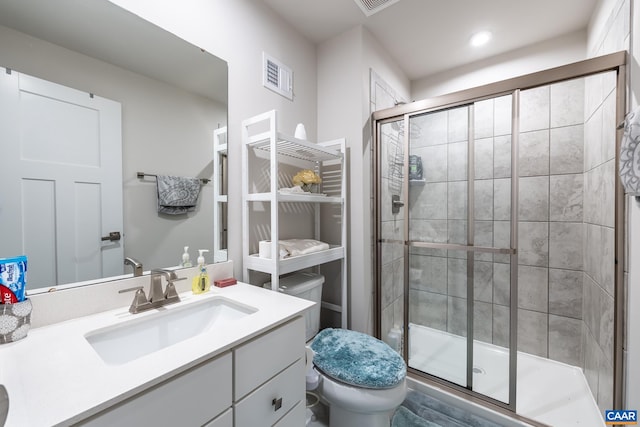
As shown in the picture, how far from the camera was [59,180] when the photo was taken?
87 cm

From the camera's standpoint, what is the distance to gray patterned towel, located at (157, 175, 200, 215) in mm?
1130

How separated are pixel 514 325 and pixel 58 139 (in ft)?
7.11

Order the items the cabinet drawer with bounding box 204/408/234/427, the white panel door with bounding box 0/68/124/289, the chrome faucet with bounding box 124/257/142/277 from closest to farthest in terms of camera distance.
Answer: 1. the cabinet drawer with bounding box 204/408/234/427
2. the white panel door with bounding box 0/68/124/289
3. the chrome faucet with bounding box 124/257/142/277

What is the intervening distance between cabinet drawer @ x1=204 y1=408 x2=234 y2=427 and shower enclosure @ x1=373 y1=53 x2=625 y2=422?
129 cm

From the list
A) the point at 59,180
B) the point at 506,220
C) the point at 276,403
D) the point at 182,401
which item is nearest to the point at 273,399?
the point at 276,403

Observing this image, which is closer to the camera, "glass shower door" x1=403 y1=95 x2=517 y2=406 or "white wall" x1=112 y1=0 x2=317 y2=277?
"white wall" x1=112 y1=0 x2=317 y2=277

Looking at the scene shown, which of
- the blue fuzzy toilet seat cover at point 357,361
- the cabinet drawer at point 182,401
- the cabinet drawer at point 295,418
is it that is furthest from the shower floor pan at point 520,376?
the cabinet drawer at point 182,401

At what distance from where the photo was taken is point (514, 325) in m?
1.40

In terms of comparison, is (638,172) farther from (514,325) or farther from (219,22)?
(219,22)

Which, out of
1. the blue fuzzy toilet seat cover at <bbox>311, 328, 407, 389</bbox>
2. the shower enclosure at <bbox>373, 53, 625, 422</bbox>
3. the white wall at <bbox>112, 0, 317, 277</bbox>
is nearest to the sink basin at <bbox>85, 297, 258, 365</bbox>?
the white wall at <bbox>112, 0, 317, 277</bbox>

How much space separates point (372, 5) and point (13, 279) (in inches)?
78.8

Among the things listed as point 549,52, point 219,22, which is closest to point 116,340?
point 219,22

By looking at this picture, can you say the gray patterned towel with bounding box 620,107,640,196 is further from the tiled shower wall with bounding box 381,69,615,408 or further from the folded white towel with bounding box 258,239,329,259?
the folded white towel with bounding box 258,239,329,259

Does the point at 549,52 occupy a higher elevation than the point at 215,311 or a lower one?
higher
